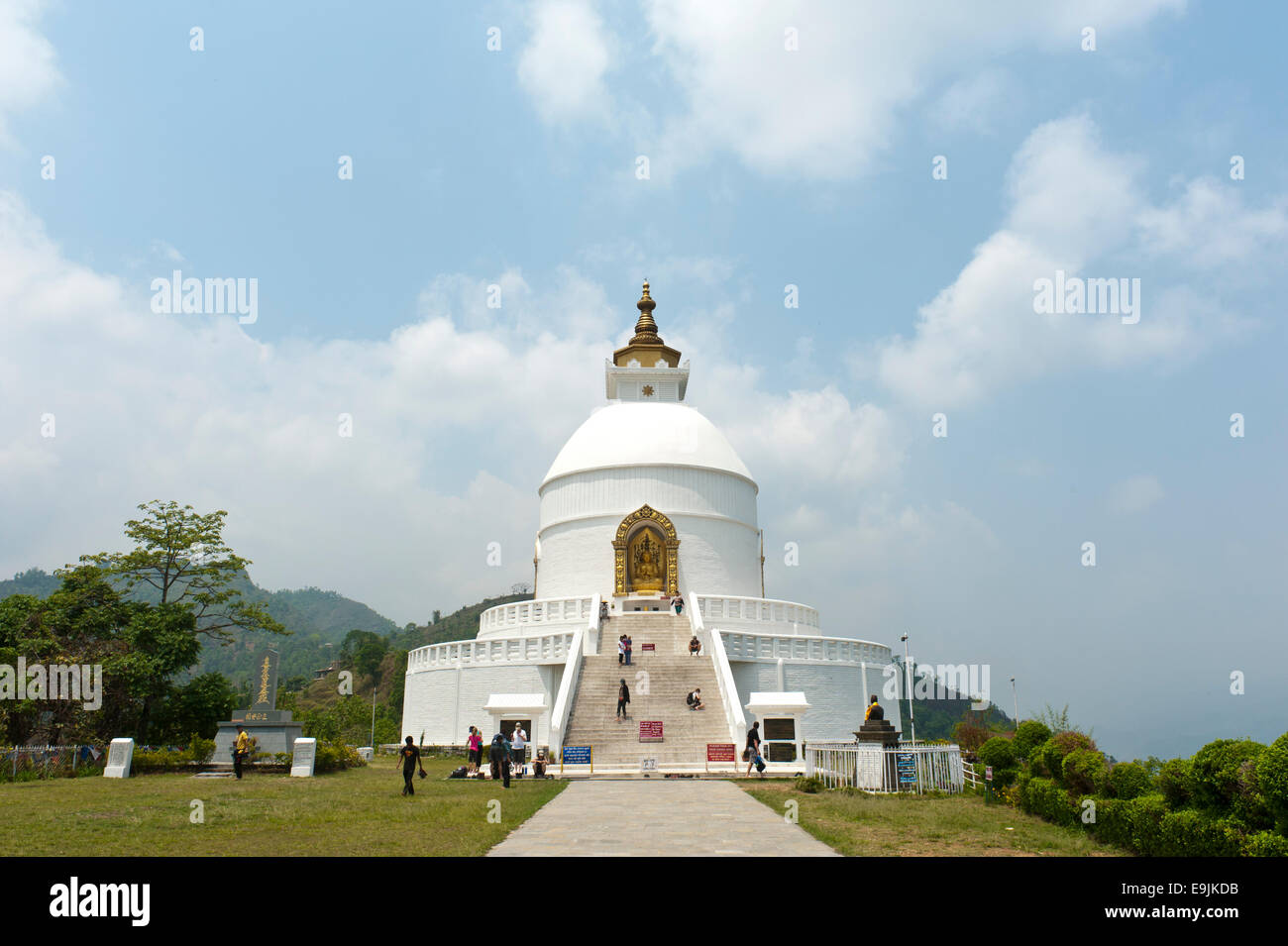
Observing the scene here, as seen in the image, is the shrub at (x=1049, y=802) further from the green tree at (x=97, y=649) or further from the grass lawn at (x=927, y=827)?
the green tree at (x=97, y=649)

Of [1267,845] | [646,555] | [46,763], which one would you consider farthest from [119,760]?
[1267,845]

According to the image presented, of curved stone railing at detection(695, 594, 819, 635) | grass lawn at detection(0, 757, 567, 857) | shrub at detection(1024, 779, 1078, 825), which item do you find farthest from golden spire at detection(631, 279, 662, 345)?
shrub at detection(1024, 779, 1078, 825)

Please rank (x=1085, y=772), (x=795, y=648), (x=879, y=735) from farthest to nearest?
(x=795, y=648), (x=879, y=735), (x=1085, y=772)

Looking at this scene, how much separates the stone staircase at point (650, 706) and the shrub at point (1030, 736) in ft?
26.9

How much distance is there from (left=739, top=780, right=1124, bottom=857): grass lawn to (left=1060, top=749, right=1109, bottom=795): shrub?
580 mm

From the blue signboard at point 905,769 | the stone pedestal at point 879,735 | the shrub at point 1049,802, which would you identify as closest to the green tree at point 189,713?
the stone pedestal at point 879,735

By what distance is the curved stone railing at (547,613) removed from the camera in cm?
3050

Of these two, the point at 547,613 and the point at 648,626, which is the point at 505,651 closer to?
the point at 547,613

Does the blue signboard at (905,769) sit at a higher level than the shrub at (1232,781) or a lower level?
lower

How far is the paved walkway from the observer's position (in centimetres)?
841

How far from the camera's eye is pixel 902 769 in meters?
15.3

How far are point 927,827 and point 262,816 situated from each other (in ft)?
27.8
